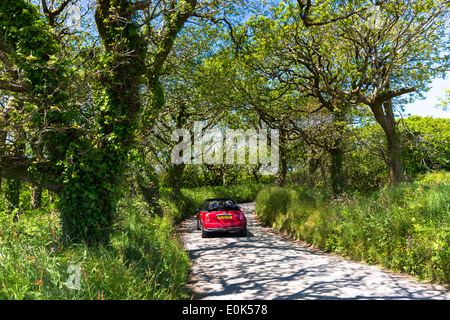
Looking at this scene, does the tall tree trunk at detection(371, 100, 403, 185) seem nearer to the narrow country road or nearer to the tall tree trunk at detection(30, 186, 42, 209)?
the narrow country road

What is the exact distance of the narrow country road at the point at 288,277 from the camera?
5.41 meters

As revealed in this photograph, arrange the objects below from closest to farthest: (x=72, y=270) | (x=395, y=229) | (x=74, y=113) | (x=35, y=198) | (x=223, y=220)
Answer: (x=72, y=270) < (x=74, y=113) < (x=395, y=229) < (x=35, y=198) < (x=223, y=220)

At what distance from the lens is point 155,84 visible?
10.8 metres

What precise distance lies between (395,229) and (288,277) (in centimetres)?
289

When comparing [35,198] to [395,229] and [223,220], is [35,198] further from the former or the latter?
[395,229]

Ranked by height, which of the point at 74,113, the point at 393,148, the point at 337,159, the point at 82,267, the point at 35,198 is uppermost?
the point at 74,113

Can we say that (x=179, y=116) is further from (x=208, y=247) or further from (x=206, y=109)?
(x=208, y=247)

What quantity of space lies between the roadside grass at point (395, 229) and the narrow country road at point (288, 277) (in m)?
0.39

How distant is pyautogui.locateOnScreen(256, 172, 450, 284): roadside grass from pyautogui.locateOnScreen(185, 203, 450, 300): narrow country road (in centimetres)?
39

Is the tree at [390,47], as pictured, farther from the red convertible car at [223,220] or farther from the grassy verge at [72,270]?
the grassy verge at [72,270]

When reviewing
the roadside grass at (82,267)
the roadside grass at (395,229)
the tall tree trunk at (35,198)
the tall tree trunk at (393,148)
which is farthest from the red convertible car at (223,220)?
the tall tree trunk at (35,198)

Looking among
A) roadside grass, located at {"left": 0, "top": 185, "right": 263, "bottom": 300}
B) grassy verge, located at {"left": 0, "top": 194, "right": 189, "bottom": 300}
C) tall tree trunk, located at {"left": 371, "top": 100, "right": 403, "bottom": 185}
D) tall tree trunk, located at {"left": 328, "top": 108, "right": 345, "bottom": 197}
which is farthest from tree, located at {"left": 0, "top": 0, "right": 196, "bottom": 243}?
tall tree trunk, located at {"left": 328, "top": 108, "right": 345, "bottom": 197}

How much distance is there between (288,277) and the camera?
665cm

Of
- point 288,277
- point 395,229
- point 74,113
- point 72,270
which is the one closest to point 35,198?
point 74,113
